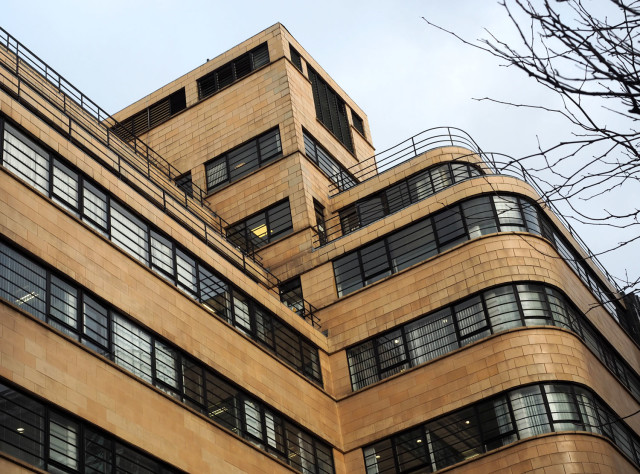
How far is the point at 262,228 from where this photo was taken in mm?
40531

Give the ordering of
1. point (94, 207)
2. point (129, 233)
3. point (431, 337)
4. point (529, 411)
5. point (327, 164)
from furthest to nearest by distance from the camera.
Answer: point (327, 164) → point (431, 337) → point (529, 411) → point (129, 233) → point (94, 207)

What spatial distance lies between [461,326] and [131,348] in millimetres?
12470

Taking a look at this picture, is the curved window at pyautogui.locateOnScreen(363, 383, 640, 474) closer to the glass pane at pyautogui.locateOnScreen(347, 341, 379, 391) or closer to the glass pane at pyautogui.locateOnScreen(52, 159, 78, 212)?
the glass pane at pyautogui.locateOnScreen(347, 341, 379, 391)

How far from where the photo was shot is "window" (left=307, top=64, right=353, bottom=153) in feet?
155

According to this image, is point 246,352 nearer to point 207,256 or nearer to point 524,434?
point 207,256

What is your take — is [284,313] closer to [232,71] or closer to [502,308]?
[502,308]

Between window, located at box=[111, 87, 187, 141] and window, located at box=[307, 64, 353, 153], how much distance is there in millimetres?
6766

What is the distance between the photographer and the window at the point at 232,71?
1826 inches

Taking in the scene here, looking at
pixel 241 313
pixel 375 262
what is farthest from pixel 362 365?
pixel 241 313

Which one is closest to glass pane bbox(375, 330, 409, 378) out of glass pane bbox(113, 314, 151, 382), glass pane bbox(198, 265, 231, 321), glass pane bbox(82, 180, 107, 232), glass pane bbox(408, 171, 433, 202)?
glass pane bbox(198, 265, 231, 321)

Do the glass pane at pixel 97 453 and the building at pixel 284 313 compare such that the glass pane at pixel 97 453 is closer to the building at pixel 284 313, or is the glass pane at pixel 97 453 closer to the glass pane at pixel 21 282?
the building at pixel 284 313

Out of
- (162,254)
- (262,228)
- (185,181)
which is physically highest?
Answer: (185,181)

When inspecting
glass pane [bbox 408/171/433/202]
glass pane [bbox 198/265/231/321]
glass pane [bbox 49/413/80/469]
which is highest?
glass pane [bbox 408/171/433/202]

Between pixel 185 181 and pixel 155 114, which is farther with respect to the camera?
pixel 155 114
